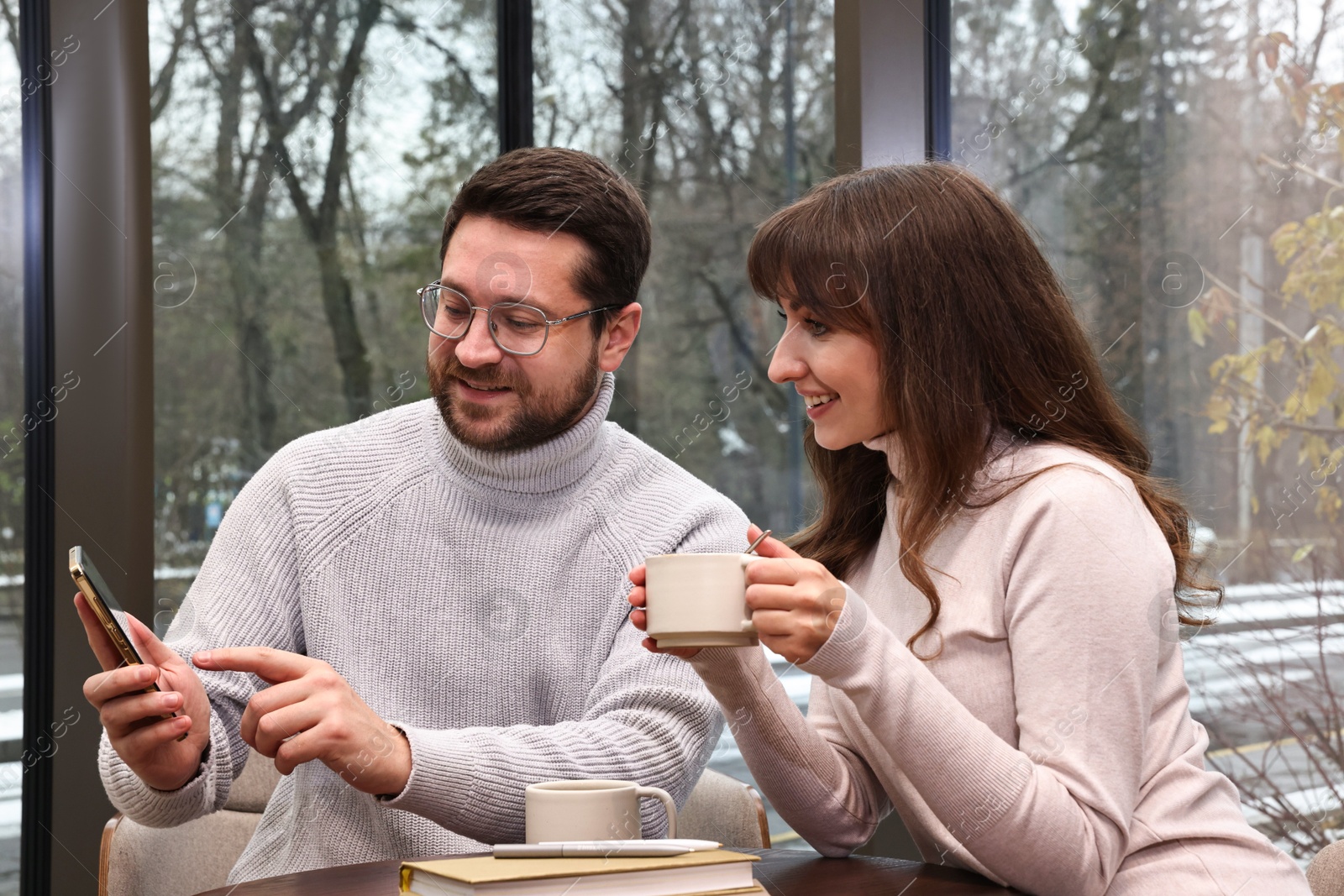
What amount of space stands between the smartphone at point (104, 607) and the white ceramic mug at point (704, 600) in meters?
0.52

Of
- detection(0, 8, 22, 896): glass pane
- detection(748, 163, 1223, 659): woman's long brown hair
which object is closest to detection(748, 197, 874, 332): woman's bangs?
detection(748, 163, 1223, 659): woman's long brown hair

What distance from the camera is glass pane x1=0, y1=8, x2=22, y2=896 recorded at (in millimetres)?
2436

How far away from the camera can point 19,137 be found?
96.1 inches

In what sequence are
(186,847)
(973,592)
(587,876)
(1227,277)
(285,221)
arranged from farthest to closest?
(285,221) < (1227,277) < (186,847) < (973,592) < (587,876)

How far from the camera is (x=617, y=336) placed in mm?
1842

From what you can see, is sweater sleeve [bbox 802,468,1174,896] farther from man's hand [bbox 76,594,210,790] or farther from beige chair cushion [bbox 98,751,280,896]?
beige chair cushion [bbox 98,751,280,896]

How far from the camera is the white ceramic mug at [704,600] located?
1.10 m

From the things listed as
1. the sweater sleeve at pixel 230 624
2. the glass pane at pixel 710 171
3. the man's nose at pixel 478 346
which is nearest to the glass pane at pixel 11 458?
the sweater sleeve at pixel 230 624

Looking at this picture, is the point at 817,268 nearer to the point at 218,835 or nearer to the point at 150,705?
the point at 150,705

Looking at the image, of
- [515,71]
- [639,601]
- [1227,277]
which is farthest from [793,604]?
[515,71]

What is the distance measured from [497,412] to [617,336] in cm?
26

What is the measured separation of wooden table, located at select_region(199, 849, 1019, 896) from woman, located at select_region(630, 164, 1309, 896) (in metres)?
0.04

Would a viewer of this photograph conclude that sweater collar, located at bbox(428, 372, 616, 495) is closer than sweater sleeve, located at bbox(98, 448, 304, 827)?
No

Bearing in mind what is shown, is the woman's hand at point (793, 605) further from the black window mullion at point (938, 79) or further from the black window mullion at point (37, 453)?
the black window mullion at point (37, 453)
